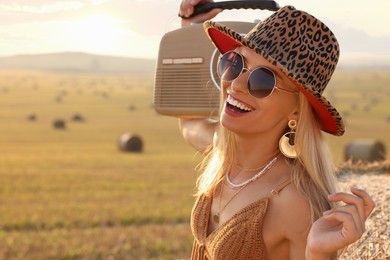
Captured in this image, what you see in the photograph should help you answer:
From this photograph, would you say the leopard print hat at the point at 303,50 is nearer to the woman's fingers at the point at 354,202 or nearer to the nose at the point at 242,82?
the nose at the point at 242,82

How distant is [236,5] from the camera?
10.1 feet

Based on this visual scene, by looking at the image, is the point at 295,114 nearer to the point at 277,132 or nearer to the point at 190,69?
the point at 277,132

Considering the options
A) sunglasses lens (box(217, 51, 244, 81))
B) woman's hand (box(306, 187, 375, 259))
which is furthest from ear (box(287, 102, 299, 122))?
woman's hand (box(306, 187, 375, 259))

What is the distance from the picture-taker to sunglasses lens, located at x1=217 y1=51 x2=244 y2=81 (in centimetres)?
230

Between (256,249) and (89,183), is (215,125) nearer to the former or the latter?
(256,249)

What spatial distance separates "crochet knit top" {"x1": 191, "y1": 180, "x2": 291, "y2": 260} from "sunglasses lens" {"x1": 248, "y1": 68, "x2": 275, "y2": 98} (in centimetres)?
29

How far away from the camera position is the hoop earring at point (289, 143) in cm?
231

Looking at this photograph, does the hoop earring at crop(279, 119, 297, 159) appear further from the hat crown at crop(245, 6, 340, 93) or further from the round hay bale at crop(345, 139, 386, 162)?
the round hay bale at crop(345, 139, 386, 162)

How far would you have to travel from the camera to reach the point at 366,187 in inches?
150

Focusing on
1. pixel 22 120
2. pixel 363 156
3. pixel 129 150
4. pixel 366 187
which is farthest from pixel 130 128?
pixel 366 187

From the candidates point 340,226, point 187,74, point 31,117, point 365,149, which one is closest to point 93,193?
point 365,149

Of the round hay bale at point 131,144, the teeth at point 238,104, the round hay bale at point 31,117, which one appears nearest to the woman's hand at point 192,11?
the teeth at point 238,104

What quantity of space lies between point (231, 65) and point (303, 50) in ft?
0.78

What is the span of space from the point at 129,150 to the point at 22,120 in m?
12.4
